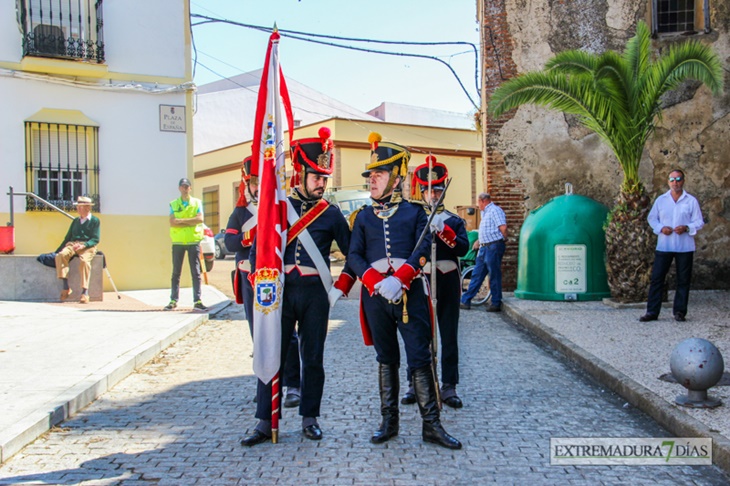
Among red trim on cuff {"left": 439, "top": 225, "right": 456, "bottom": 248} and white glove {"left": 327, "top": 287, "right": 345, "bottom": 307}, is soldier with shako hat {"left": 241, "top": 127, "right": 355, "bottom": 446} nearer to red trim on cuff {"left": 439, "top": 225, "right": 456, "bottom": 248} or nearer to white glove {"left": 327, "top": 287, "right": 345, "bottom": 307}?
white glove {"left": 327, "top": 287, "right": 345, "bottom": 307}

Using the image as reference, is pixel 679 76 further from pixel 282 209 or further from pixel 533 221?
pixel 282 209

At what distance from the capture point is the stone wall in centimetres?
1320

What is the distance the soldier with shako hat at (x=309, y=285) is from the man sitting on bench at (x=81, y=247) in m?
8.33

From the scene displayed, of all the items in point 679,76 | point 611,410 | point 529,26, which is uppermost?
point 529,26

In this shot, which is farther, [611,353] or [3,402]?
[611,353]

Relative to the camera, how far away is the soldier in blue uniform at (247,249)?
5822mm

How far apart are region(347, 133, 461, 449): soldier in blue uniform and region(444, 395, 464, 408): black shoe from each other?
95 cm

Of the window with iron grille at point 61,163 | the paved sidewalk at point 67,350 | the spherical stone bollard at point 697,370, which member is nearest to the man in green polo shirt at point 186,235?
the paved sidewalk at point 67,350

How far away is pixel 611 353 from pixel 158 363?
4.66m

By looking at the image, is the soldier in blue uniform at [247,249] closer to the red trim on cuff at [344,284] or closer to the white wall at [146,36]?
the red trim on cuff at [344,284]

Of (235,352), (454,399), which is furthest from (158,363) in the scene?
(454,399)

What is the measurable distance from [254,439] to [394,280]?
4.54 feet

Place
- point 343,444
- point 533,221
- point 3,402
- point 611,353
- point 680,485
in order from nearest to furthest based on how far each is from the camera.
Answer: point 680,485 < point 343,444 < point 3,402 < point 611,353 < point 533,221

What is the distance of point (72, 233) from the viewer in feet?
41.3
